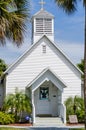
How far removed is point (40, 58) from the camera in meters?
31.6

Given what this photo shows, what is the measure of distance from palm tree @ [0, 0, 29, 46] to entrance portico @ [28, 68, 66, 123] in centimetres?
1315

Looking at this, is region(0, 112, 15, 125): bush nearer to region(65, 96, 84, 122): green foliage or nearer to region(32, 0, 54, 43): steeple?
region(65, 96, 84, 122): green foliage

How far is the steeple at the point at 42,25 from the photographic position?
3372 centimetres

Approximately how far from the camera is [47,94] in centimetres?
3152

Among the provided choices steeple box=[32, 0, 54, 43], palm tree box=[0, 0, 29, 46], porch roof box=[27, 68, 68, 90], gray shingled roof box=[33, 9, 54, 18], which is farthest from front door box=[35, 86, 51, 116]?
palm tree box=[0, 0, 29, 46]

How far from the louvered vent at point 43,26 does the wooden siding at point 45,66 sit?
7.02 ft

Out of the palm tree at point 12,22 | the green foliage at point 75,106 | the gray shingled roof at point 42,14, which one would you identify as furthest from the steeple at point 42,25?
the palm tree at point 12,22

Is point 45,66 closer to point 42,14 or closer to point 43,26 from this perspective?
point 43,26

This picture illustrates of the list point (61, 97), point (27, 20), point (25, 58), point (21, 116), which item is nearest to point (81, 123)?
point (61, 97)

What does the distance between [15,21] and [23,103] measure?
44.0 feet

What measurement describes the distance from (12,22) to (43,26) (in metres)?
17.2

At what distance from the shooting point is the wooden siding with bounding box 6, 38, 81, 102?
31.1 m

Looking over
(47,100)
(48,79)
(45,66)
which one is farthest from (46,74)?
(47,100)

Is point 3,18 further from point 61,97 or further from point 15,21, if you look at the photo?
point 61,97
